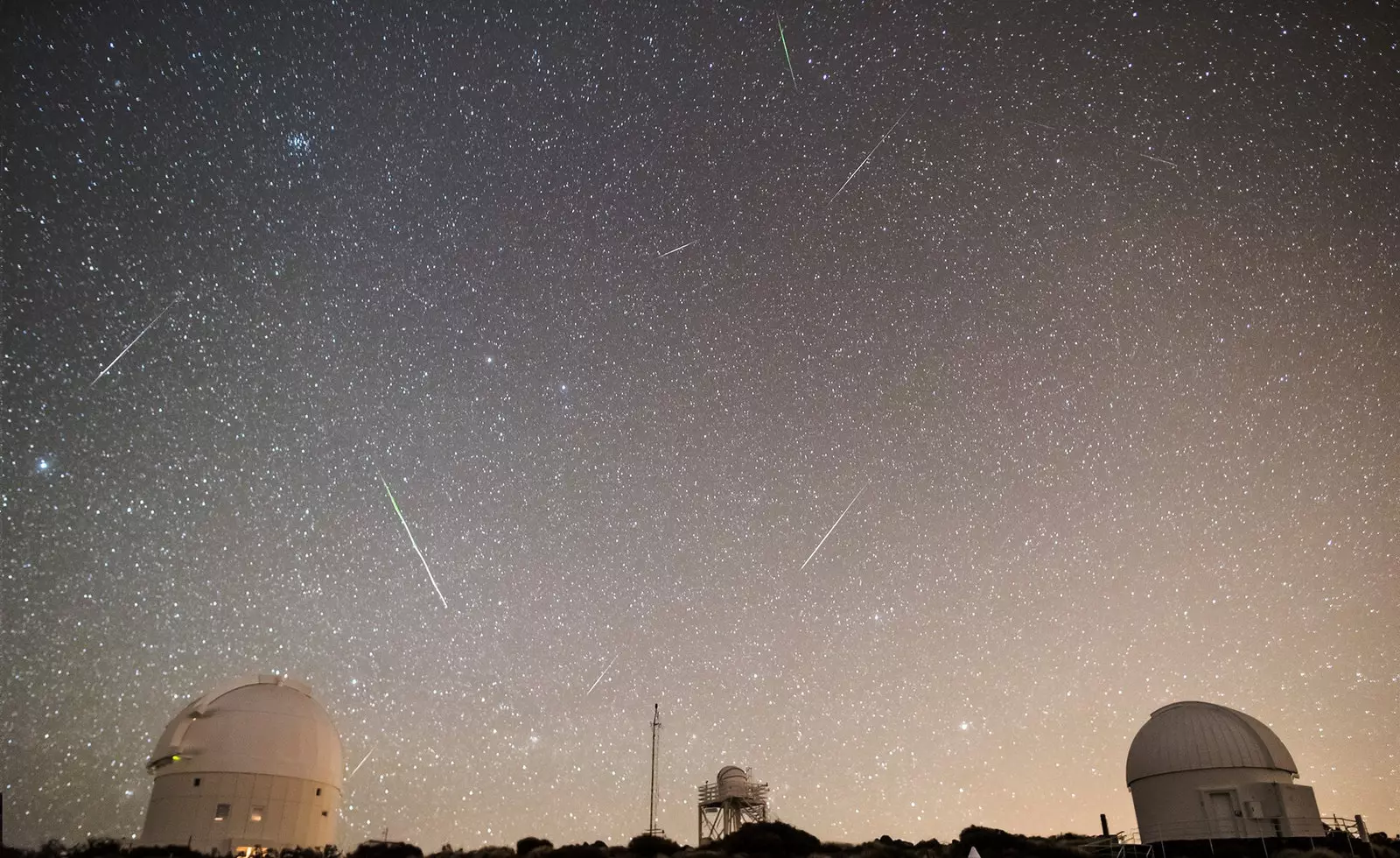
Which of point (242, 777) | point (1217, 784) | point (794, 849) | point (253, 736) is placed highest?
point (253, 736)

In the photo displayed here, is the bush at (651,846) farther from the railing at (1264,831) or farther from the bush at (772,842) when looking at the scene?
the railing at (1264,831)

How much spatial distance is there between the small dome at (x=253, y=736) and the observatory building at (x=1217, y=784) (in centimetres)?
2779

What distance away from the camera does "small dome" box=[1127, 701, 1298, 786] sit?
2736 centimetres

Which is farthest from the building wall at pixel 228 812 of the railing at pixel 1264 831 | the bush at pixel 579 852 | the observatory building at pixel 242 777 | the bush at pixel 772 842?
the railing at pixel 1264 831

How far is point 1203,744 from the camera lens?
1099 inches

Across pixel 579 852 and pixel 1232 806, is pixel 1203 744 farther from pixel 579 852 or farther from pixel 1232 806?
pixel 579 852

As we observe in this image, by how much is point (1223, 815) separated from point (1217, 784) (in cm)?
94

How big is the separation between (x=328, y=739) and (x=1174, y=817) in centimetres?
2829

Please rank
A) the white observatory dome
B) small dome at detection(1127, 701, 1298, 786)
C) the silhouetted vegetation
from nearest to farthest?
the silhouetted vegetation < small dome at detection(1127, 701, 1298, 786) < the white observatory dome

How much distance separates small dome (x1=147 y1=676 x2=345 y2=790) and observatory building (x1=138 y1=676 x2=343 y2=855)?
0.03m

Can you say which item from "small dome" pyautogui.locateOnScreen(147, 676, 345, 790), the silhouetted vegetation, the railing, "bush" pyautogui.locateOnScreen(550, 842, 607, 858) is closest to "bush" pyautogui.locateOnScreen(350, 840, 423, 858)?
the silhouetted vegetation

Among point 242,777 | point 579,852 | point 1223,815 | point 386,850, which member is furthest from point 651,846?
point 1223,815

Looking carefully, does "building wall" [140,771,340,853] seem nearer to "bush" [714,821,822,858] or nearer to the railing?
"bush" [714,821,822,858]

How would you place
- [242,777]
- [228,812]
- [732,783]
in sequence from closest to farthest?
1. [228,812]
2. [242,777]
3. [732,783]
